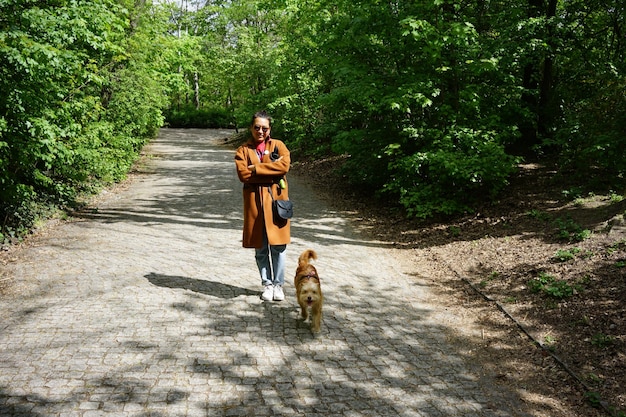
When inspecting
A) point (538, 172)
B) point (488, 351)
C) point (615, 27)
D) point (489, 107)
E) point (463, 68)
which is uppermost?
point (615, 27)

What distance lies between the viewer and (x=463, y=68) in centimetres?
980

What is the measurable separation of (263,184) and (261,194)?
0.12 metres

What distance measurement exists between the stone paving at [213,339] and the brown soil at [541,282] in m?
0.42

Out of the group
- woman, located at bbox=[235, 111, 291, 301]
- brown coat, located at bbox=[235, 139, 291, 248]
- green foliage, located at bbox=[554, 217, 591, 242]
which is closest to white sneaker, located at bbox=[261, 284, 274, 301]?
woman, located at bbox=[235, 111, 291, 301]

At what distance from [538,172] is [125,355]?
31.1 feet

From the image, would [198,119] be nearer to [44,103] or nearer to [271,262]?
[44,103]

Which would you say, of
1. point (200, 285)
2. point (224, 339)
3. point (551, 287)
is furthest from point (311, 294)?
point (551, 287)

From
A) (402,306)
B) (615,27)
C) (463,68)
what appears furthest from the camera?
(615,27)

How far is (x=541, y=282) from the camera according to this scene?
616 cm

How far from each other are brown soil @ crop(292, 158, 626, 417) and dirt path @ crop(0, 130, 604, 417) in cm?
15

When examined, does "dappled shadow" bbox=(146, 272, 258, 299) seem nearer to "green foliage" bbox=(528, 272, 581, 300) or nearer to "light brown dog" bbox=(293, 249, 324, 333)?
"light brown dog" bbox=(293, 249, 324, 333)

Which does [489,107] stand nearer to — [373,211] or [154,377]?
[373,211]

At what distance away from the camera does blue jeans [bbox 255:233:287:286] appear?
573cm

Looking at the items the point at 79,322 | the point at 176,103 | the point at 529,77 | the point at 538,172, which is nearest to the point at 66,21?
the point at 79,322
